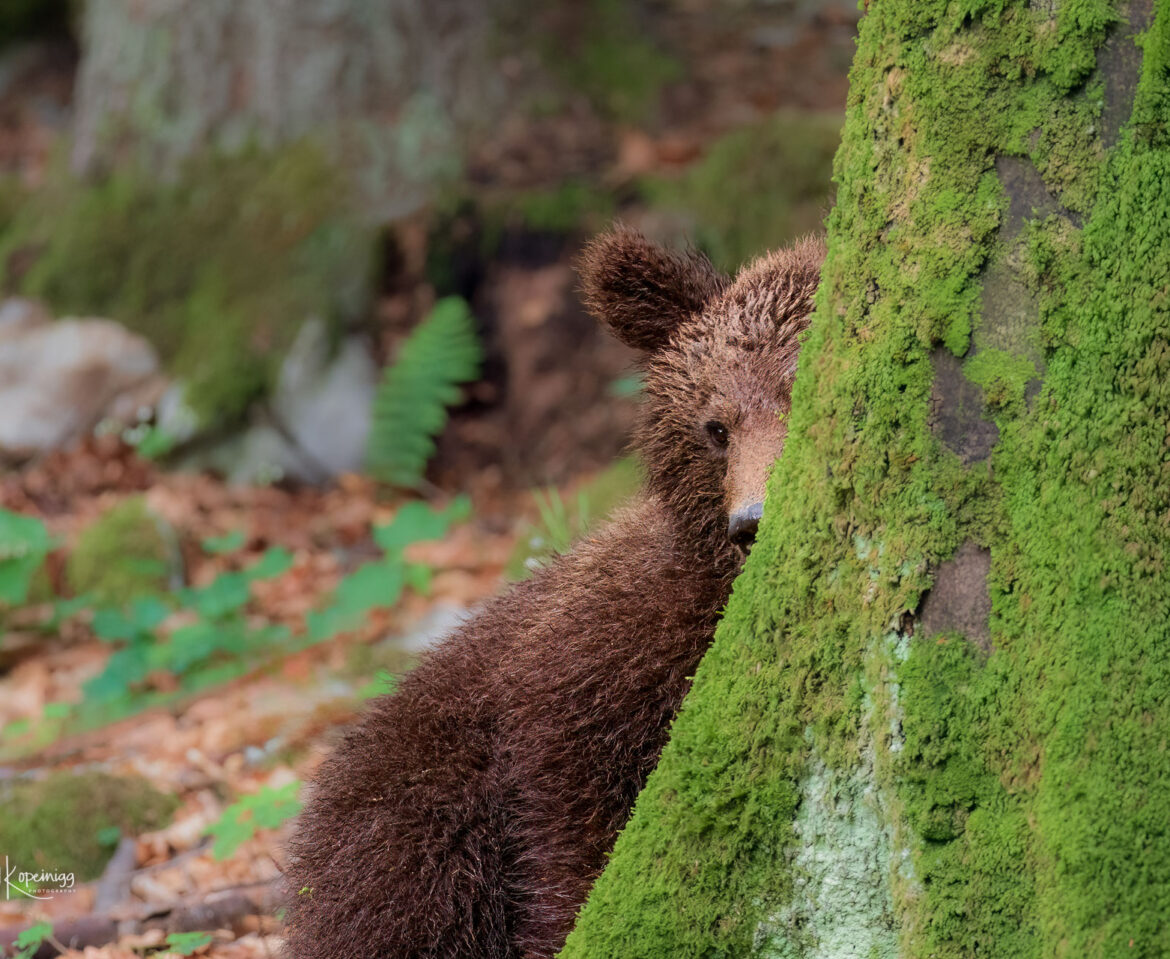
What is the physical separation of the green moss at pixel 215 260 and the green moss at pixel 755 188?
2690 mm

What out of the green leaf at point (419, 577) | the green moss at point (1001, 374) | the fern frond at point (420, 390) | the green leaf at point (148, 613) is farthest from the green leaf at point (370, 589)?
the green moss at point (1001, 374)

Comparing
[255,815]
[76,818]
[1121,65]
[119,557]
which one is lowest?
[119,557]

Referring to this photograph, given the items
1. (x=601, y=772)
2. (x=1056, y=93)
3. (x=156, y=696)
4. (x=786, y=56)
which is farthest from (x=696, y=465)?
(x=786, y=56)

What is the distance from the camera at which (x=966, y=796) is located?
202 centimetres

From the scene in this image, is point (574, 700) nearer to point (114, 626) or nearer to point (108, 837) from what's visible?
point (108, 837)

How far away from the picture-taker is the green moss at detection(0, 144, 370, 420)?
9.00 m

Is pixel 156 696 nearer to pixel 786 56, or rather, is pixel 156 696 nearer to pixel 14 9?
pixel 786 56

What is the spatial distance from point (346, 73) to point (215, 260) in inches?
73.7

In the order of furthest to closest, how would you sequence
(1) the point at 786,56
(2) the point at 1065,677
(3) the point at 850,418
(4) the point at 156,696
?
(1) the point at 786,56
(4) the point at 156,696
(3) the point at 850,418
(2) the point at 1065,677

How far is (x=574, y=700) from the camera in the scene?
3.09 metres

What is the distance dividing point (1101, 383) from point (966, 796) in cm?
77

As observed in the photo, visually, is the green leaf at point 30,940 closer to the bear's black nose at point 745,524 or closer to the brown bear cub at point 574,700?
the brown bear cub at point 574,700

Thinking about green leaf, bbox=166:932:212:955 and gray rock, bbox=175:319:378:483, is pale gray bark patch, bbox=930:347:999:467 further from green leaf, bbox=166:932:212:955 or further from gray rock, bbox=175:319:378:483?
gray rock, bbox=175:319:378:483

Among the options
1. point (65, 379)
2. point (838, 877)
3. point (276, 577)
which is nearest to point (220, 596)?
point (276, 577)
